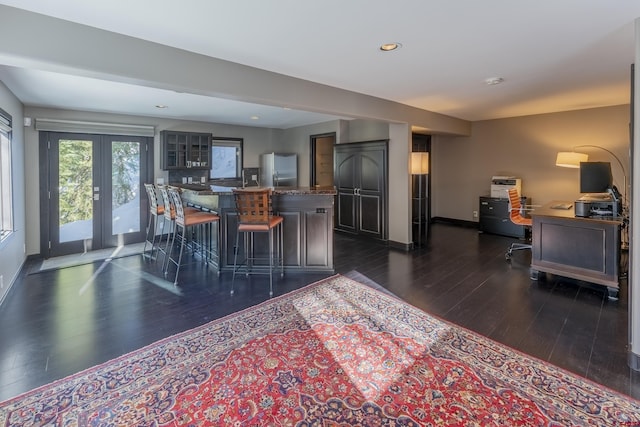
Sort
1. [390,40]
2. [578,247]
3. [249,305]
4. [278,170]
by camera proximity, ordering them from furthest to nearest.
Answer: [278,170]
[578,247]
[249,305]
[390,40]

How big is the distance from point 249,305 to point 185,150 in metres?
4.17

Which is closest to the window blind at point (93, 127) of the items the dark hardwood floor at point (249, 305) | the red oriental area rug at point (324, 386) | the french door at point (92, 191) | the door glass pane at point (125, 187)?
the french door at point (92, 191)

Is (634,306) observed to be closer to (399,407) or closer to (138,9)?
(399,407)

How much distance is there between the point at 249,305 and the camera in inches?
127

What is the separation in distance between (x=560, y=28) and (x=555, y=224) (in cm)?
223

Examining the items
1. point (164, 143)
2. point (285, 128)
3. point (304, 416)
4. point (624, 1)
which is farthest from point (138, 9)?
point (285, 128)

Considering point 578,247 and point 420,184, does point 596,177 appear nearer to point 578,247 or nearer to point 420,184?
point 578,247

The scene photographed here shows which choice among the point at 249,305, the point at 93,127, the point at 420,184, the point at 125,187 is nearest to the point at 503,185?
the point at 420,184

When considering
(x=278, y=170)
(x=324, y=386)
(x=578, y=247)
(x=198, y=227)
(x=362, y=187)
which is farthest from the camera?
(x=278, y=170)

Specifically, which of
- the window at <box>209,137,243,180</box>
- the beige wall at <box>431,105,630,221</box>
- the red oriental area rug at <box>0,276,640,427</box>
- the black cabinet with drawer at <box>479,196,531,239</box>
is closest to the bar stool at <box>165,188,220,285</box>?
the red oriental area rug at <box>0,276,640,427</box>

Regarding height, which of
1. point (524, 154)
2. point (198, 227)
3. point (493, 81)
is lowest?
point (198, 227)

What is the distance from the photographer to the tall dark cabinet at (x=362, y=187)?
19.2 ft

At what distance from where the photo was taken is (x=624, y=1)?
6.79 feet

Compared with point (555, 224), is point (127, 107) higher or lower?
higher
